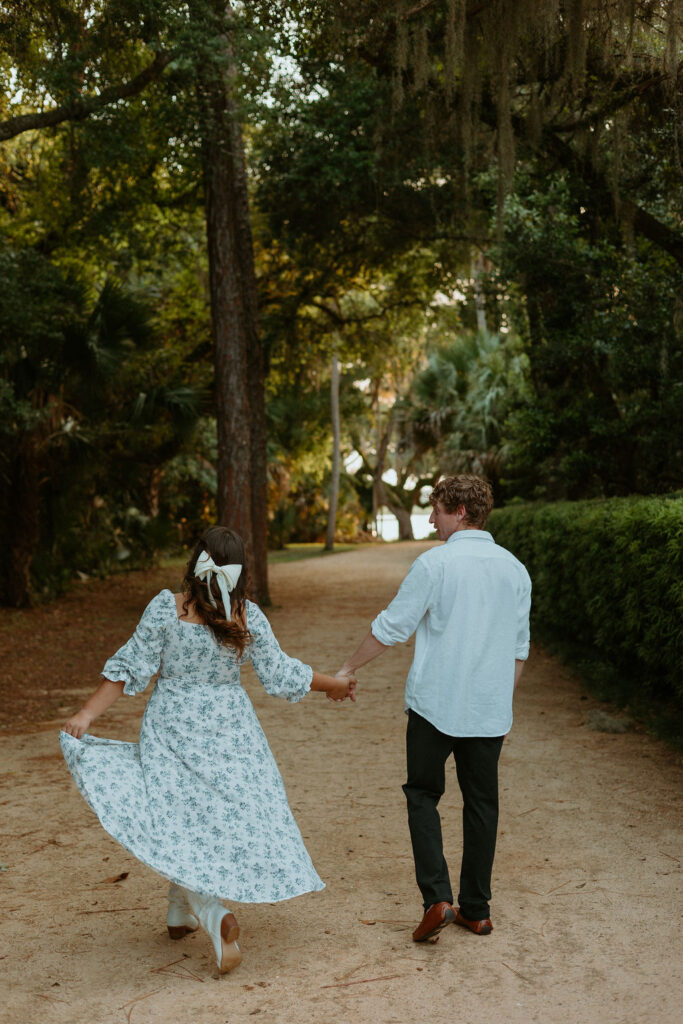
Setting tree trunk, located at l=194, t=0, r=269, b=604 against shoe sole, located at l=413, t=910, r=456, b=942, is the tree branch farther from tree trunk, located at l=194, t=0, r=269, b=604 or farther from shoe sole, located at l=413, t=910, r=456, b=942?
shoe sole, located at l=413, t=910, r=456, b=942

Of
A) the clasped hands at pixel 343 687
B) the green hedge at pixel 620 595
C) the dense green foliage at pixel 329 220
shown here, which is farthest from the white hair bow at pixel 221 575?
the dense green foliage at pixel 329 220

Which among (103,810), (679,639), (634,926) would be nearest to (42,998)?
(103,810)

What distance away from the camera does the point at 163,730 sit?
154 inches

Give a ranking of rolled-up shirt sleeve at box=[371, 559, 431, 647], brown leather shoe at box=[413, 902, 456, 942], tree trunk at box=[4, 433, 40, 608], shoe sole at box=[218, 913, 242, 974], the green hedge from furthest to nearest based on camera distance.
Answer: tree trunk at box=[4, 433, 40, 608], the green hedge, rolled-up shirt sleeve at box=[371, 559, 431, 647], brown leather shoe at box=[413, 902, 456, 942], shoe sole at box=[218, 913, 242, 974]

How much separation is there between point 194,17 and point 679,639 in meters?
7.10

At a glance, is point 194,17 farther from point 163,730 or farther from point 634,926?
point 634,926

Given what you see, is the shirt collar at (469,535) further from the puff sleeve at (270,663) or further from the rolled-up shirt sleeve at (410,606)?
the puff sleeve at (270,663)

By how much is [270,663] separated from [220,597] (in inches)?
13.9

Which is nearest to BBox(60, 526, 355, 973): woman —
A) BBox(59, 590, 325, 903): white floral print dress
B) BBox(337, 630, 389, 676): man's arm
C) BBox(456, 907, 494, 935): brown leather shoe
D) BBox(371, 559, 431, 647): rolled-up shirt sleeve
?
BBox(59, 590, 325, 903): white floral print dress

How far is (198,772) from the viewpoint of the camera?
3.86 meters

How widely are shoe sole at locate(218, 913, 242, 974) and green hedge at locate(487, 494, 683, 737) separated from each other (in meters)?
3.92

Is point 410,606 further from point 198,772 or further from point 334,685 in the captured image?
point 198,772

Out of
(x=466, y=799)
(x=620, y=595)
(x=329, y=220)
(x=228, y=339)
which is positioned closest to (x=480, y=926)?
(x=466, y=799)

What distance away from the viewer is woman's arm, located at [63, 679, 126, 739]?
3.83 metres
